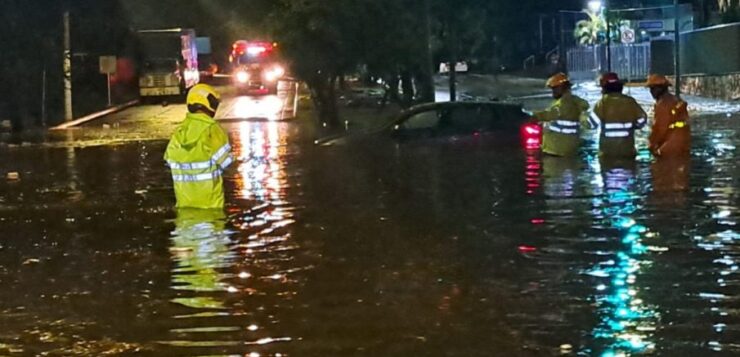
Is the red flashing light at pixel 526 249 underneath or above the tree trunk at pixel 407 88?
underneath

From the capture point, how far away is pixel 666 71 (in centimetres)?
5459

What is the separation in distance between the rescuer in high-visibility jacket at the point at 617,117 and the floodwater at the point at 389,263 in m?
0.45

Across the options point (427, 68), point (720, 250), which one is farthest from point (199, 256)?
point (427, 68)

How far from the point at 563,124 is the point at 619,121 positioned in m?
1.22

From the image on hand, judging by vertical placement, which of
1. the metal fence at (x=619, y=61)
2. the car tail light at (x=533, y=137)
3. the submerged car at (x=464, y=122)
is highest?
the metal fence at (x=619, y=61)

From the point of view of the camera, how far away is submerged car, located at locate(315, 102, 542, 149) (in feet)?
77.0

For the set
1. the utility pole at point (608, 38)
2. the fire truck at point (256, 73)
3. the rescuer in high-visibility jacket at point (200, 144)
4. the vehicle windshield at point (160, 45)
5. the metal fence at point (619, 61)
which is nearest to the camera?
the rescuer in high-visibility jacket at point (200, 144)

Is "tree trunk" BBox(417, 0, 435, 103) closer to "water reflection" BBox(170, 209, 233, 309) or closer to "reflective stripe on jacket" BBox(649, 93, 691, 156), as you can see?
"reflective stripe on jacket" BBox(649, 93, 691, 156)

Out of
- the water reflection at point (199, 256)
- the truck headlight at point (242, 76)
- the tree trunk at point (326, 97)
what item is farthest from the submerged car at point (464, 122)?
the truck headlight at point (242, 76)

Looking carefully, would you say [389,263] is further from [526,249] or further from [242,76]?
[242,76]

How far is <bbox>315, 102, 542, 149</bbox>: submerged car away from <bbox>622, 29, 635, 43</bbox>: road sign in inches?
1354

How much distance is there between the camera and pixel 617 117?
19125 mm

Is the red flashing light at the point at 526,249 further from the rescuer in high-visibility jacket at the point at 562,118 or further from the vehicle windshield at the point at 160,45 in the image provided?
the vehicle windshield at the point at 160,45

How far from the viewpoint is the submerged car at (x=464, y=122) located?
924 inches
